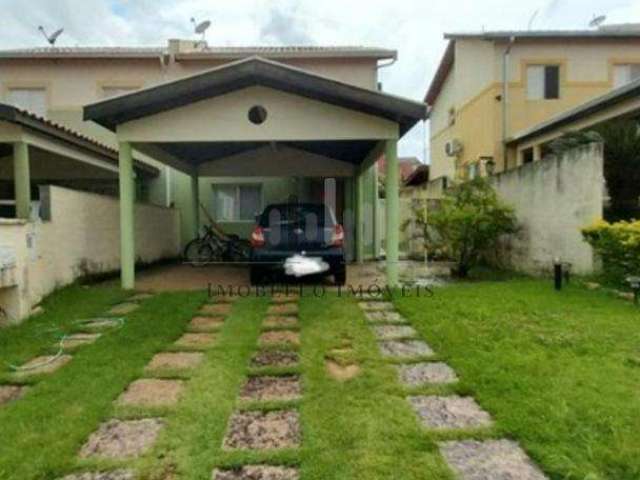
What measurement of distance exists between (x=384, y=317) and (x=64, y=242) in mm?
5369

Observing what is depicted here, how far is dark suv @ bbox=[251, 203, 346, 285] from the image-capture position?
8875 millimetres

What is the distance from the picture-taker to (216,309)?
7.44 metres

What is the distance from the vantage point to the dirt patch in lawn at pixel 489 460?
2908 millimetres

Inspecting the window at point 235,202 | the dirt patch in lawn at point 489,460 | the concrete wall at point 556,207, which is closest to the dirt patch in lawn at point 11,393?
the dirt patch in lawn at point 489,460

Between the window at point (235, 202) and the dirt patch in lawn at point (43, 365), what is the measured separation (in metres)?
11.1

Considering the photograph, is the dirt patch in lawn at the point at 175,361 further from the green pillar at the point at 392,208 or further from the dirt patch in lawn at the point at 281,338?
the green pillar at the point at 392,208

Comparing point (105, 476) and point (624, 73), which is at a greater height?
point (624, 73)

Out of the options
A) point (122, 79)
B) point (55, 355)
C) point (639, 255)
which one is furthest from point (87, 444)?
point (122, 79)

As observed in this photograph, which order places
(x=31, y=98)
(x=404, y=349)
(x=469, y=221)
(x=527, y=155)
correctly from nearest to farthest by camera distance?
(x=404, y=349) → (x=469, y=221) → (x=31, y=98) → (x=527, y=155)

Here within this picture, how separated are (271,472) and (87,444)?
4.04ft

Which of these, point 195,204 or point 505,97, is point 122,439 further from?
point 505,97

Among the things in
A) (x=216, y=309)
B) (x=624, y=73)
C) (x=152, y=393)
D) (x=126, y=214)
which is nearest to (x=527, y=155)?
Answer: (x=624, y=73)

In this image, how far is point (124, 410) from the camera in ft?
12.6

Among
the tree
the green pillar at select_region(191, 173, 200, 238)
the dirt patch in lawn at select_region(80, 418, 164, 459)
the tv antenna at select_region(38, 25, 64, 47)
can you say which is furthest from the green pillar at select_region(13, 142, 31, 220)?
the tv antenna at select_region(38, 25, 64, 47)
